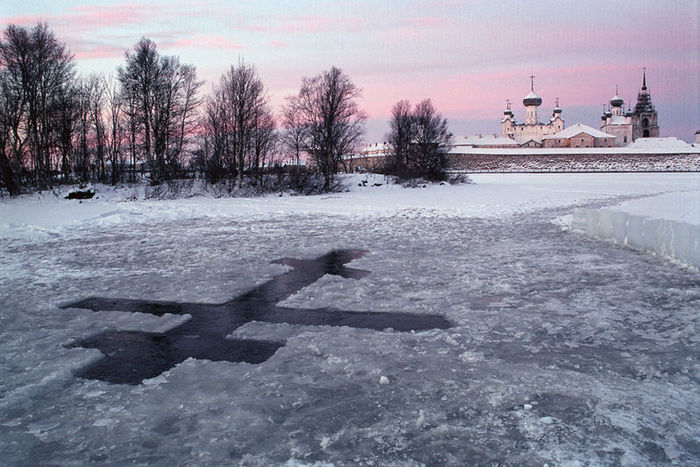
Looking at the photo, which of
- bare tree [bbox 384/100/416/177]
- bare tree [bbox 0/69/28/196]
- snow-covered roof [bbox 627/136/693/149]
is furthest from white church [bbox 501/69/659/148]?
bare tree [bbox 0/69/28/196]

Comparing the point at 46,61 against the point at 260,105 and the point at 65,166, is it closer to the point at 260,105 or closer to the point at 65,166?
the point at 65,166

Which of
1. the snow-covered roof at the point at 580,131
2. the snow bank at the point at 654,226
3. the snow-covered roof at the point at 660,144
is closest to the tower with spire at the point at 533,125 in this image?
the snow-covered roof at the point at 580,131

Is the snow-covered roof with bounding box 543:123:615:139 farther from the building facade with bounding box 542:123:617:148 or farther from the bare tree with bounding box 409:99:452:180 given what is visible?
Answer: the bare tree with bounding box 409:99:452:180

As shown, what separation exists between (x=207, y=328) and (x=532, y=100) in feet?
402

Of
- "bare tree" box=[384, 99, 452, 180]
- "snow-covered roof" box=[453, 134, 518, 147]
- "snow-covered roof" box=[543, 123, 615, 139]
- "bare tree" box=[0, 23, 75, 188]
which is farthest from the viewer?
"snow-covered roof" box=[453, 134, 518, 147]

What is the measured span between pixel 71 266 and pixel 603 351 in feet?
27.0

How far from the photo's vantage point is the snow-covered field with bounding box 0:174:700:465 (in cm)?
296

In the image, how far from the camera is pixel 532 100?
11562 centimetres

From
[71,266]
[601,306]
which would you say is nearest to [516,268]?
[601,306]

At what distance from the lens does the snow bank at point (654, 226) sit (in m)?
7.97

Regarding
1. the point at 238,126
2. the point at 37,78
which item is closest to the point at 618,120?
the point at 238,126

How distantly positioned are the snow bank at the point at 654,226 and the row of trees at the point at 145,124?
79.6 ft

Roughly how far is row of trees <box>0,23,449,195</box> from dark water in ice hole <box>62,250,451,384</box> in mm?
26465

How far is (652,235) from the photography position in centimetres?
909
